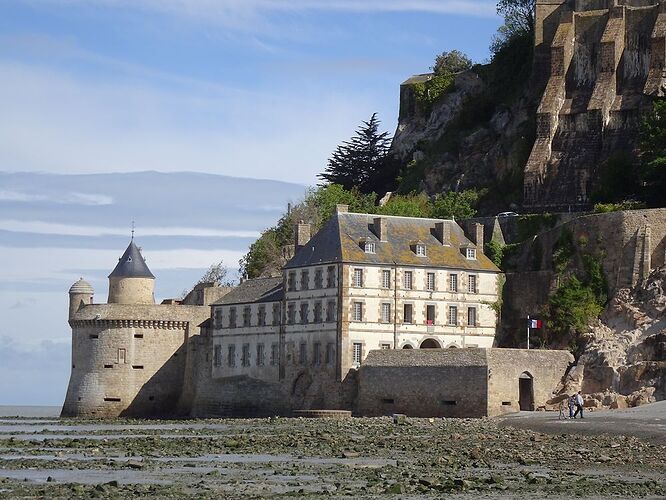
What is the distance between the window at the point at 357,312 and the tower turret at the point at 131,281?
15956 mm

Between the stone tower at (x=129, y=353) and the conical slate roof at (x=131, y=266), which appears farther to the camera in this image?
the conical slate roof at (x=131, y=266)

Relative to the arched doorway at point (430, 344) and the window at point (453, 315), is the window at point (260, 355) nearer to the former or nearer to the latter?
the arched doorway at point (430, 344)

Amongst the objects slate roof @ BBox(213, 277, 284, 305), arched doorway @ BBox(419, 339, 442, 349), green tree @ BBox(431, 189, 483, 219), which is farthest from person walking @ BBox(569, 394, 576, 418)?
green tree @ BBox(431, 189, 483, 219)

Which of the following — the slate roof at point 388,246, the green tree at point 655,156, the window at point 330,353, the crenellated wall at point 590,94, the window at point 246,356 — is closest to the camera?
the window at point 330,353

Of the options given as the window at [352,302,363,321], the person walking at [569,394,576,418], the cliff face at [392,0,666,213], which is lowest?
the person walking at [569,394,576,418]

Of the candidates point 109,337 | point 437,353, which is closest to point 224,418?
point 109,337

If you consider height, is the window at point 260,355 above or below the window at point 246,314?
below

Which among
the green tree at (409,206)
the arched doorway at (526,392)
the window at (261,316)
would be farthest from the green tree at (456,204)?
the arched doorway at (526,392)

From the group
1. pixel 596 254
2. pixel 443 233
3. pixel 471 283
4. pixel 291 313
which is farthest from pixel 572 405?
pixel 291 313

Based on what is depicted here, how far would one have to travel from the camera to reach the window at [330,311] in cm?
7575

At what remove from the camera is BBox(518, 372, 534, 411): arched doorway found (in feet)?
230

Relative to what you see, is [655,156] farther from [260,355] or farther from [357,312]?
[260,355]

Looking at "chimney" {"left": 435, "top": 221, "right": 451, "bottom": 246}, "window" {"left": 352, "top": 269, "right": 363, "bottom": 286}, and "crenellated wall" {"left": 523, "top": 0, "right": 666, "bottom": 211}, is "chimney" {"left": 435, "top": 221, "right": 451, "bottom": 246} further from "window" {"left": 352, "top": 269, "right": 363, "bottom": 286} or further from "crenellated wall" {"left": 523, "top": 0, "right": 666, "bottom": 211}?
"crenellated wall" {"left": 523, "top": 0, "right": 666, "bottom": 211}

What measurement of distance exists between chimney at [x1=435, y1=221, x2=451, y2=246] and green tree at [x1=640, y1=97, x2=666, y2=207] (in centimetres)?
984
